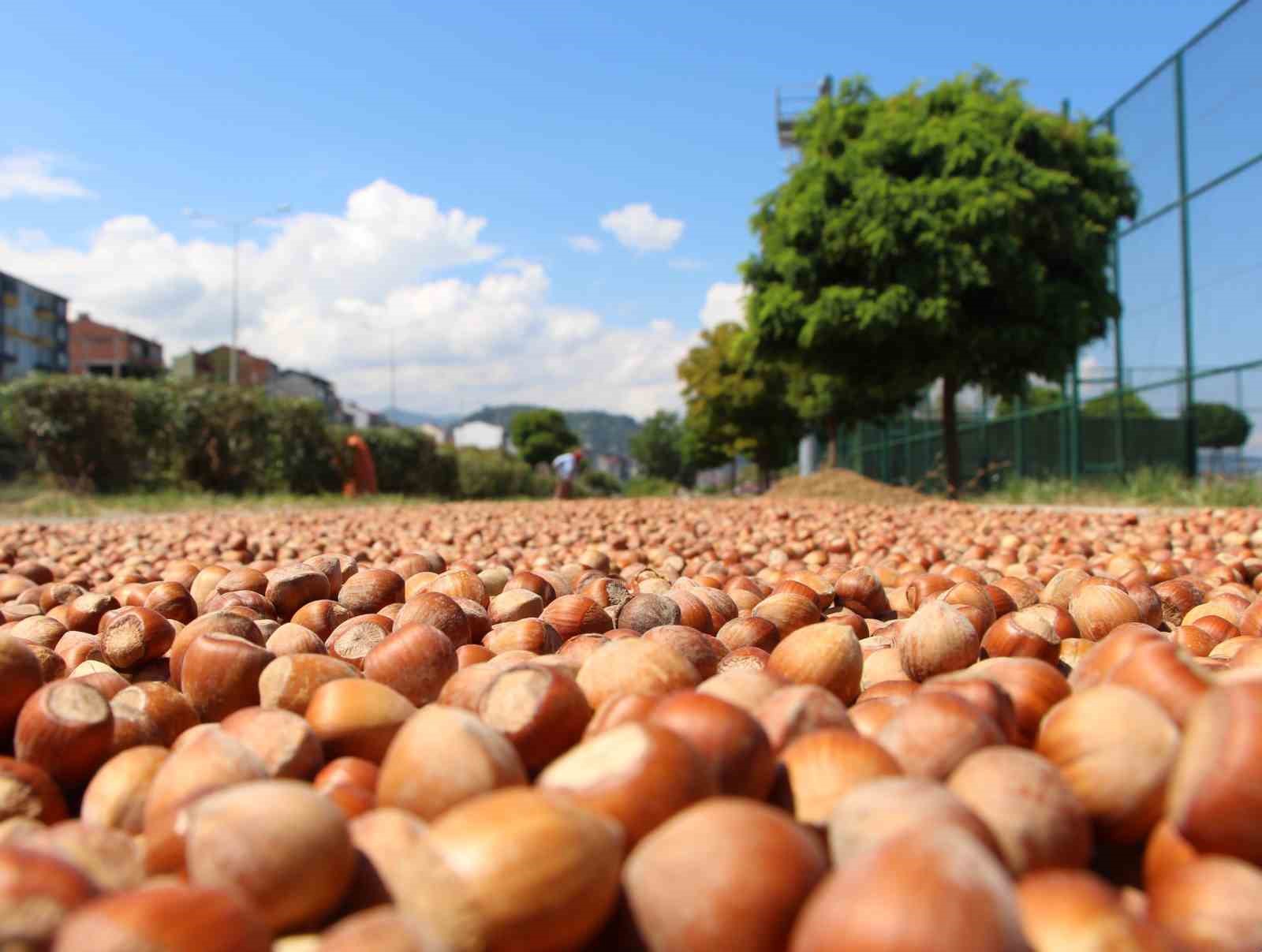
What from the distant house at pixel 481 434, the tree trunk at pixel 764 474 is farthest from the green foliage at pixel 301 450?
the distant house at pixel 481 434

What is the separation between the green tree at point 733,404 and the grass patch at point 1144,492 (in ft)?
53.8

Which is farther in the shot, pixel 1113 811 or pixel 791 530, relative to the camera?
pixel 791 530

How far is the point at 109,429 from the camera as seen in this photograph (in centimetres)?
1473

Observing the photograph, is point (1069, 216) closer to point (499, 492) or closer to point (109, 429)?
point (109, 429)

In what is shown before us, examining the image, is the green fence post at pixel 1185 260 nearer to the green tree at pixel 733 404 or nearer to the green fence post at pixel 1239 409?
the green fence post at pixel 1239 409

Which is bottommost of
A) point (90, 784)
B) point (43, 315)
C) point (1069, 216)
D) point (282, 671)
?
point (90, 784)

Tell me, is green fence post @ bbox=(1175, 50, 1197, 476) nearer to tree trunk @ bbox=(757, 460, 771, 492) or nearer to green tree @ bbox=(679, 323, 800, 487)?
green tree @ bbox=(679, 323, 800, 487)

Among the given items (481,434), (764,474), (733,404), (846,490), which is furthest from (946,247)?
(481,434)

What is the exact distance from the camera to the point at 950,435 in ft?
44.0

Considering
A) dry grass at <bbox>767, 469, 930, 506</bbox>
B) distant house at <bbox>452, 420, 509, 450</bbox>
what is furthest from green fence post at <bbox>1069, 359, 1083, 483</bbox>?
distant house at <bbox>452, 420, 509, 450</bbox>

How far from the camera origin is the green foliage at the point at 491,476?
96.2 ft

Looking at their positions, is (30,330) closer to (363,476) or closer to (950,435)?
(363,476)

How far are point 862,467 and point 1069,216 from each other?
16.5 m

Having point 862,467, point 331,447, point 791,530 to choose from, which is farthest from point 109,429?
point 862,467
